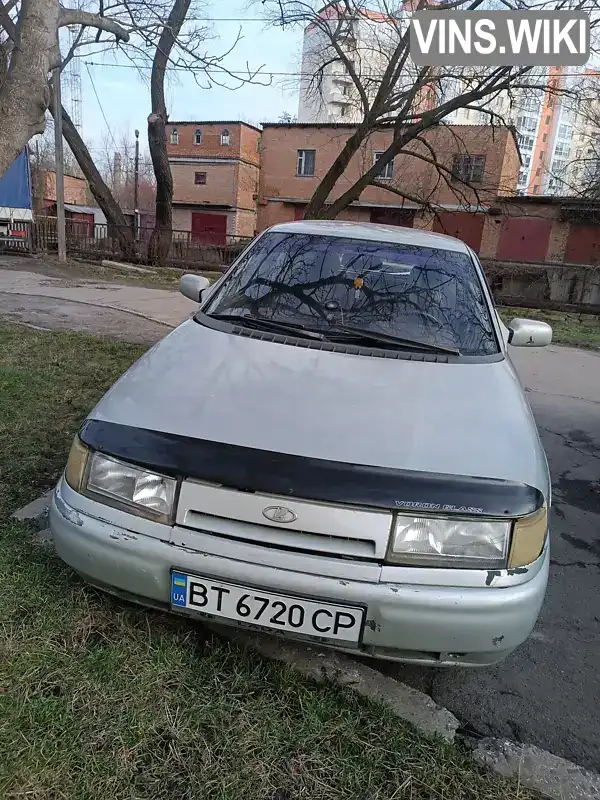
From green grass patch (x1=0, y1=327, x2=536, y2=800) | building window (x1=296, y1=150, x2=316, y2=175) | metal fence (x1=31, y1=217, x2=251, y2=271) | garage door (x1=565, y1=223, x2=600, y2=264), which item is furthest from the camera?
building window (x1=296, y1=150, x2=316, y2=175)

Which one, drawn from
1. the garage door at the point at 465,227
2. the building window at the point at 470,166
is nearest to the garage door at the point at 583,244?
the garage door at the point at 465,227

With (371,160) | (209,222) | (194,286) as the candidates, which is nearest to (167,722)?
(194,286)

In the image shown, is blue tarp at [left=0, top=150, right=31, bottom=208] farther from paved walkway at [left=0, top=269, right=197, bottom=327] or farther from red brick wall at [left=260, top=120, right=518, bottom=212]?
red brick wall at [left=260, top=120, right=518, bottom=212]

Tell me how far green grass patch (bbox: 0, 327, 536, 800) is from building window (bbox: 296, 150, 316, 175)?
3334cm

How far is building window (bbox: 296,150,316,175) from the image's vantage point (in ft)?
106

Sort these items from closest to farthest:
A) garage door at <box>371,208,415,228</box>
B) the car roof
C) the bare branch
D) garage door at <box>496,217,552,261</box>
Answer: the car roof, the bare branch, garage door at <box>496,217,552,261</box>, garage door at <box>371,208,415,228</box>

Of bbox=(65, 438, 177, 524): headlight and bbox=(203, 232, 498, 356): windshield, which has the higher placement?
bbox=(203, 232, 498, 356): windshield

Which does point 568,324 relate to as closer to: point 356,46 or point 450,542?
point 356,46

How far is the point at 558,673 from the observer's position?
221 centimetres

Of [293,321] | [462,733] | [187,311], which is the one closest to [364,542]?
[462,733]

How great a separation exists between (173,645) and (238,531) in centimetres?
64

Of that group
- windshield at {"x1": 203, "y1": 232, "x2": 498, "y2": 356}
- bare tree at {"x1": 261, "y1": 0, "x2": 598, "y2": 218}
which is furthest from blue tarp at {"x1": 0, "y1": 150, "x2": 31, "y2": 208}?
windshield at {"x1": 203, "y1": 232, "x2": 498, "y2": 356}

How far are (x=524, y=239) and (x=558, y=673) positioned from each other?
27749 millimetres

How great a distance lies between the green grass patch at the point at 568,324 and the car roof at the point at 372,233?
7186mm
